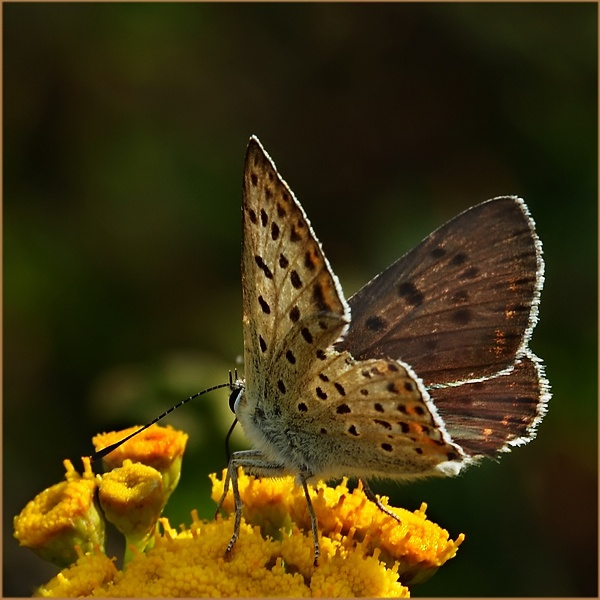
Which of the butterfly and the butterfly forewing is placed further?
the butterfly forewing

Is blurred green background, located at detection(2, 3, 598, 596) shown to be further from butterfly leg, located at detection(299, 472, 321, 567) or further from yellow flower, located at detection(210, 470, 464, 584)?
butterfly leg, located at detection(299, 472, 321, 567)

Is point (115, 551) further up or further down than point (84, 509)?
further down

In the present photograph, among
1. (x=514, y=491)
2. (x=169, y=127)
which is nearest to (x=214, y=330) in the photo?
(x=169, y=127)

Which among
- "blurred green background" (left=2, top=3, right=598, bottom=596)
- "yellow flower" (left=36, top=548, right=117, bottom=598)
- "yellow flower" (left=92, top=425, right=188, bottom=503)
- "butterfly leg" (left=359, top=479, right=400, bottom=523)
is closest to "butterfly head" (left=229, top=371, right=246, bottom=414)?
"yellow flower" (left=92, top=425, right=188, bottom=503)

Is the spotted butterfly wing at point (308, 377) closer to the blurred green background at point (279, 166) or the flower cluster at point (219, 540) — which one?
the flower cluster at point (219, 540)

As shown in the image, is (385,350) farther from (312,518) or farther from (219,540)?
(219,540)

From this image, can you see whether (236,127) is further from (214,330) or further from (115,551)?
(115,551)

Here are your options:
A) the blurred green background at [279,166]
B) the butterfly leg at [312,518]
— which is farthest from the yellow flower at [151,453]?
the blurred green background at [279,166]
